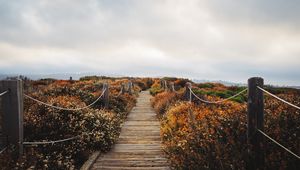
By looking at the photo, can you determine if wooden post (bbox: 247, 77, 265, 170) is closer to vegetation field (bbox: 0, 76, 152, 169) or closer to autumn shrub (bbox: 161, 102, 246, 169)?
autumn shrub (bbox: 161, 102, 246, 169)

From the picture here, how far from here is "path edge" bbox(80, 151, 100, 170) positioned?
6.53 meters

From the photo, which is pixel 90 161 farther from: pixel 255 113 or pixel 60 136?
pixel 255 113

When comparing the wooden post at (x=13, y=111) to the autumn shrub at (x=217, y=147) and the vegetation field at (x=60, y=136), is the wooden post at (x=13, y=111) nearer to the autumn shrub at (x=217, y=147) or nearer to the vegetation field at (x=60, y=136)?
the vegetation field at (x=60, y=136)

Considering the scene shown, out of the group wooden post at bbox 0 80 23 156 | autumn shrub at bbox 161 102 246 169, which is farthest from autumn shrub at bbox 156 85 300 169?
wooden post at bbox 0 80 23 156

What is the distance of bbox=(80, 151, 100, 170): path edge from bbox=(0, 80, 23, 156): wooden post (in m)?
1.35

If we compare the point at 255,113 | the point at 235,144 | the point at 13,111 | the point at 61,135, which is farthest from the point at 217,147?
the point at 61,135

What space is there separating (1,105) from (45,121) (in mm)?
2047

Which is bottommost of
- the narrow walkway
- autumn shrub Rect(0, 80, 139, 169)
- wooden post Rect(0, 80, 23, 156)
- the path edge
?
the narrow walkway

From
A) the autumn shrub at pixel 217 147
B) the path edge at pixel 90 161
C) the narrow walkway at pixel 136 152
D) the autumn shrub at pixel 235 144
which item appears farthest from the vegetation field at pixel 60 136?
the autumn shrub at pixel 235 144

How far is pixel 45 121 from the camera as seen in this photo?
7.54 meters

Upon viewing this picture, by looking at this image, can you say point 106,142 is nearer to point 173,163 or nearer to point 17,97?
point 173,163

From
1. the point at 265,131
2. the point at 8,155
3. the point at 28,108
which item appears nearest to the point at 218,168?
the point at 265,131

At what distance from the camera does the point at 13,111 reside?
5.54 meters

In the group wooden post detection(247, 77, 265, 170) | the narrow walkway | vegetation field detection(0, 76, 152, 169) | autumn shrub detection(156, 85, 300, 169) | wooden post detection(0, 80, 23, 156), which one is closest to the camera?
autumn shrub detection(156, 85, 300, 169)
